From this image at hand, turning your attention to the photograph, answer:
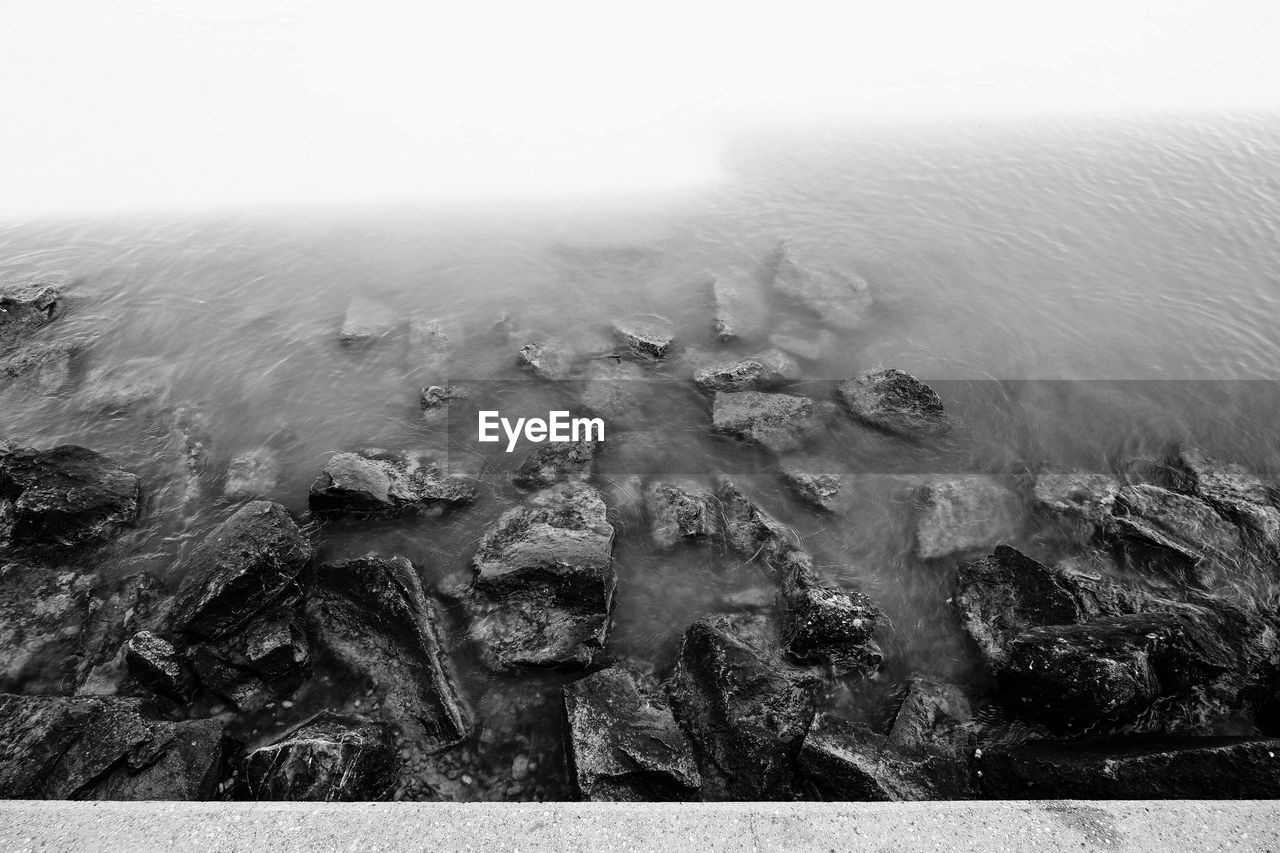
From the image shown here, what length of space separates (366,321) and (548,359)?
6008 millimetres

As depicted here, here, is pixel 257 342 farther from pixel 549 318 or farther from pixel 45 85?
pixel 45 85

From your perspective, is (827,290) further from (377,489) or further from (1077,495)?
(377,489)

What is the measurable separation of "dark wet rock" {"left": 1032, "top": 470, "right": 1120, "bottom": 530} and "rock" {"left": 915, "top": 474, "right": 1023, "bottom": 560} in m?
0.56

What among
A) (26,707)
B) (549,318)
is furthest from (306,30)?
(26,707)

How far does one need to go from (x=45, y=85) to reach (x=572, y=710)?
50.1 m

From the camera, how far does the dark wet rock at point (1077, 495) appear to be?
11.4m

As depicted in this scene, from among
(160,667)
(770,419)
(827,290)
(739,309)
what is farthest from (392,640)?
(827,290)

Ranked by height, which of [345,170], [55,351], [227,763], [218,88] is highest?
[218,88]

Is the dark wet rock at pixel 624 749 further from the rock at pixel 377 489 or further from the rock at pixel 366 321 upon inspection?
the rock at pixel 366 321

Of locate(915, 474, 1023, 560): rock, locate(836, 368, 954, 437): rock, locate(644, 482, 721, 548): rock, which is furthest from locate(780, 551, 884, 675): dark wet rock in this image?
locate(836, 368, 954, 437): rock

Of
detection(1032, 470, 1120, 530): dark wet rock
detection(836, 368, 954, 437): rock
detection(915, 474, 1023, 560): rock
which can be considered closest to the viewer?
detection(915, 474, 1023, 560): rock

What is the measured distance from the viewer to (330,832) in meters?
5.45

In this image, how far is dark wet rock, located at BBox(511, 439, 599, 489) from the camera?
39.8ft

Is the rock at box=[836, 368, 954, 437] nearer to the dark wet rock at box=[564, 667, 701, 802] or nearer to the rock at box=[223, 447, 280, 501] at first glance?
the dark wet rock at box=[564, 667, 701, 802]
